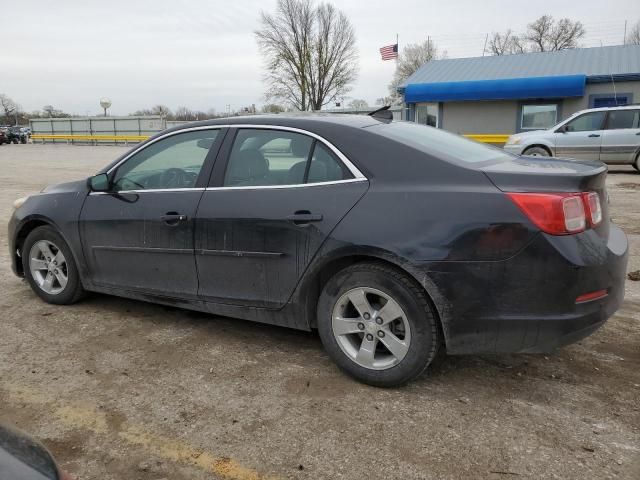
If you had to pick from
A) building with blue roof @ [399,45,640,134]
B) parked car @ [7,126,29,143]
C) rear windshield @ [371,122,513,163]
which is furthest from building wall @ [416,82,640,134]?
parked car @ [7,126,29,143]

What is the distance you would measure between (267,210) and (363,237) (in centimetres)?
69

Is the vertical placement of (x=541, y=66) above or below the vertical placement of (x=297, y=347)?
above

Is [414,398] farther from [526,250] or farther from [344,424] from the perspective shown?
[526,250]

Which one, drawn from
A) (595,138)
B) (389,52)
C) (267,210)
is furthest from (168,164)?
(389,52)

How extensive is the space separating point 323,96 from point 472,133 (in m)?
27.3

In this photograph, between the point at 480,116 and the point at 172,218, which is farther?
the point at 480,116

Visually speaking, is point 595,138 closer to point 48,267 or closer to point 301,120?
point 301,120

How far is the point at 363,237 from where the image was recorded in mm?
3031

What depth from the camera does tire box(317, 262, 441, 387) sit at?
9.74ft

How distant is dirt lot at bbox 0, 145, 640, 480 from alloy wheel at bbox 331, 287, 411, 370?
0.66 ft

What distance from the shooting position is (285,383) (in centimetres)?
326

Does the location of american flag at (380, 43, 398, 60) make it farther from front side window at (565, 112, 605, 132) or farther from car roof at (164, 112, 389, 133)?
car roof at (164, 112, 389, 133)

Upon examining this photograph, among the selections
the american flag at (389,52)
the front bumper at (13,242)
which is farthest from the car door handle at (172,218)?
the american flag at (389,52)

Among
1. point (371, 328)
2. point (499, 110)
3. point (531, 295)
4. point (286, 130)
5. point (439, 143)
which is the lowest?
point (371, 328)
